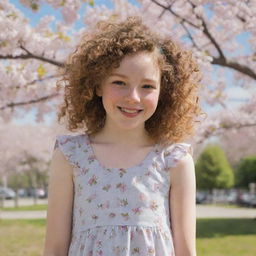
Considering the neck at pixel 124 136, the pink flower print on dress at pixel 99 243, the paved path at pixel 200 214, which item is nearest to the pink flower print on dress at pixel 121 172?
the neck at pixel 124 136

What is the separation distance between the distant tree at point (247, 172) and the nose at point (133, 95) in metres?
36.8

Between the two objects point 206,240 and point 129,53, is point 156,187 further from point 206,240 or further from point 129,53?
point 206,240

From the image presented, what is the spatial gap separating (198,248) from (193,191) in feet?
27.0

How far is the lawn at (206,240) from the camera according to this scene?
938 centimetres

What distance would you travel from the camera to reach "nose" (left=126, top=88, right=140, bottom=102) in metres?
1.76

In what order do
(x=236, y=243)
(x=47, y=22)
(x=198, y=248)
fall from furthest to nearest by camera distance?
(x=236, y=243)
(x=198, y=248)
(x=47, y=22)

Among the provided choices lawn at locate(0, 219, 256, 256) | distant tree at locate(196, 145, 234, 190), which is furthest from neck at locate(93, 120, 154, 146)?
distant tree at locate(196, 145, 234, 190)

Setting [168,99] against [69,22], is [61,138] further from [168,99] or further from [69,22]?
[69,22]

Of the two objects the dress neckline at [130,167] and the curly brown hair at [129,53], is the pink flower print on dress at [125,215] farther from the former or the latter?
the curly brown hair at [129,53]

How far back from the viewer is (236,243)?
35.2 feet

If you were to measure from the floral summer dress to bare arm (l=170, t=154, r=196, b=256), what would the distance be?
2cm

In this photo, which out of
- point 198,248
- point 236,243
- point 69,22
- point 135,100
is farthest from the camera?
point 236,243

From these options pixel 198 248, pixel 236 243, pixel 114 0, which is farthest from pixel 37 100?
pixel 236 243

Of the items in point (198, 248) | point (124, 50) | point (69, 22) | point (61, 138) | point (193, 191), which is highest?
point (69, 22)
